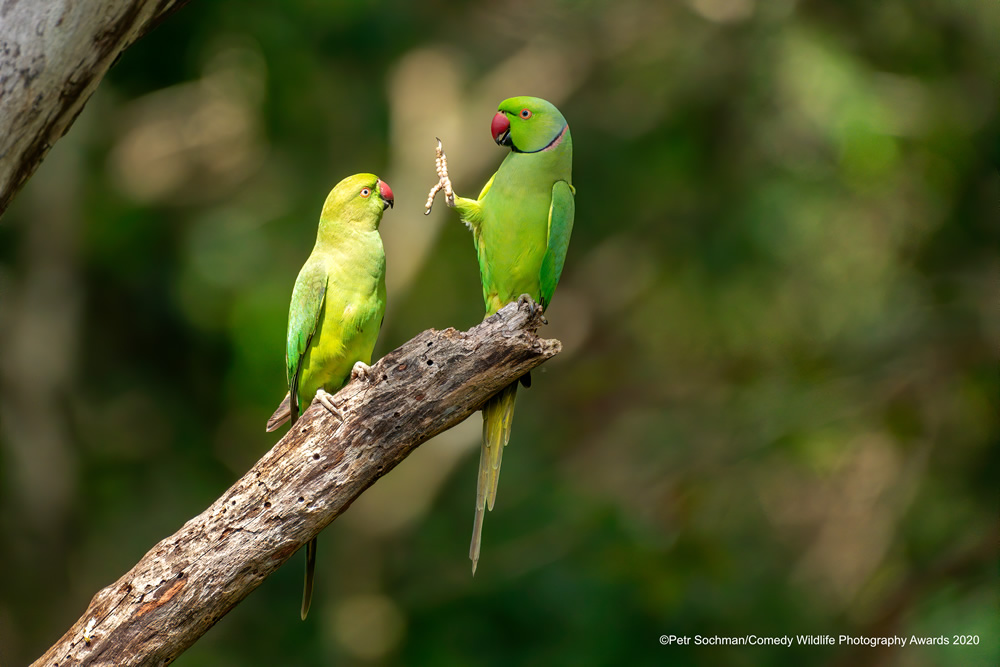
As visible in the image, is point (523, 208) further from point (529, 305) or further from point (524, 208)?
point (529, 305)

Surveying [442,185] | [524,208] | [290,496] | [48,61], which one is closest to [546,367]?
[524,208]

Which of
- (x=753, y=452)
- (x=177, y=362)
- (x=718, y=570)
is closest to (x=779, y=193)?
(x=753, y=452)

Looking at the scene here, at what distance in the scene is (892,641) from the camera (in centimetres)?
906

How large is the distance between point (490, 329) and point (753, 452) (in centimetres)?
684

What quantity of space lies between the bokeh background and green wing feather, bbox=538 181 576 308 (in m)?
4.88

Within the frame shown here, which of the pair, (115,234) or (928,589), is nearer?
(928,589)

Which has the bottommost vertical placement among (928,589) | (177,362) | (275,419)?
(928,589)

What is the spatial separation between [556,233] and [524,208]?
0.16 metres

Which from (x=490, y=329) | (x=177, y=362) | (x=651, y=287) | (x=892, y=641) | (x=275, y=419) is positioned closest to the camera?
(x=490, y=329)

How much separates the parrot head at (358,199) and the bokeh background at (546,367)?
461 cm

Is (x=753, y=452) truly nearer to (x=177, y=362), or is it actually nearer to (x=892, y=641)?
(x=892, y=641)

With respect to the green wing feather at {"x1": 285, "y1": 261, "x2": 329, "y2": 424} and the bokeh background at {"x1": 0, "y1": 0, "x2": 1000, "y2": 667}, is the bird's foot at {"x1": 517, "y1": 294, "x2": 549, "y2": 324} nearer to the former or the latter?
the green wing feather at {"x1": 285, "y1": 261, "x2": 329, "y2": 424}

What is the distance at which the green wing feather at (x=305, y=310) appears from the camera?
3.71m

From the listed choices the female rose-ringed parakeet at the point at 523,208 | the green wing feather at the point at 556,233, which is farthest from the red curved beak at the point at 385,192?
the green wing feather at the point at 556,233
